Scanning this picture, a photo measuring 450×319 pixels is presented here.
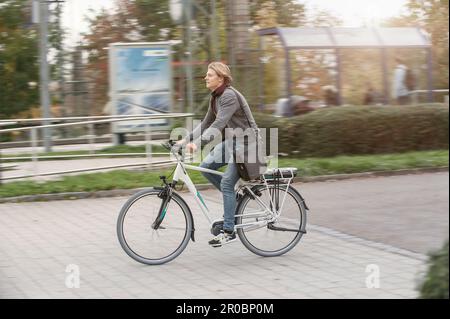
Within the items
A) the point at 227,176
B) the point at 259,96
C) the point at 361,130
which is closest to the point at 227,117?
the point at 227,176

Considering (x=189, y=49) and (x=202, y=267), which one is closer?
(x=202, y=267)

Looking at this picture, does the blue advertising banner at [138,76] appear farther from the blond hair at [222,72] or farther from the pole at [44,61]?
the blond hair at [222,72]

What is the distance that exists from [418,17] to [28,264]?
20236mm

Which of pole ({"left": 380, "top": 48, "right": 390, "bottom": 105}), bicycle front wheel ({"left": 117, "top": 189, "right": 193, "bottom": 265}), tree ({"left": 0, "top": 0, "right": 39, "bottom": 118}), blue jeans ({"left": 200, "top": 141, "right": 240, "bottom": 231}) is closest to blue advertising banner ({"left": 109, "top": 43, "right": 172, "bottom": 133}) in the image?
pole ({"left": 380, "top": 48, "right": 390, "bottom": 105})

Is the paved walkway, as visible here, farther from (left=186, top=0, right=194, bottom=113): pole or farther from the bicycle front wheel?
(left=186, top=0, right=194, bottom=113): pole

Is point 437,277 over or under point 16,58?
over

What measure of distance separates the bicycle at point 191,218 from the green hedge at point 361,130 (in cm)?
664

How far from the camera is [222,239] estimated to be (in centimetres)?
701

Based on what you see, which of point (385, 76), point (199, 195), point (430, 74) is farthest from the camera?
point (430, 74)

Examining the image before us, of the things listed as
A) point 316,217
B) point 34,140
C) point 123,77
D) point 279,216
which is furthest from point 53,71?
point 279,216

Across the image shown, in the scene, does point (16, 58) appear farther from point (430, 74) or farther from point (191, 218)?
point (191, 218)

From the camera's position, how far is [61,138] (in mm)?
20781

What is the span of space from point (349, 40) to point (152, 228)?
1329 cm
